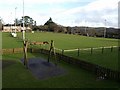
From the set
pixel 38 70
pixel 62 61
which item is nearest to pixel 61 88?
pixel 38 70

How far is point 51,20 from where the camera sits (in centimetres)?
14912

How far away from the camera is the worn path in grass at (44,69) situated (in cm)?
1719

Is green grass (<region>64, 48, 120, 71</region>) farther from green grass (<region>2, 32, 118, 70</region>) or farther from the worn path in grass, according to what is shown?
the worn path in grass

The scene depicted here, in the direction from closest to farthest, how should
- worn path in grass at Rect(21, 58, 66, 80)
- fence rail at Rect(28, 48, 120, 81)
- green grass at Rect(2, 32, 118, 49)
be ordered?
1. fence rail at Rect(28, 48, 120, 81)
2. worn path in grass at Rect(21, 58, 66, 80)
3. green grass at Rect(2, 32, 118, 49)

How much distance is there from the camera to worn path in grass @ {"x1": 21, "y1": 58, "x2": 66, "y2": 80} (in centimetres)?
1719

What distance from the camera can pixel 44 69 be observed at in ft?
63.3

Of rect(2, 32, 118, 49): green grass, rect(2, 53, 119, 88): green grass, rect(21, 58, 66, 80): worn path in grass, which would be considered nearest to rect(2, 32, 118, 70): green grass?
rect(2, 32, 118, 49): green grass

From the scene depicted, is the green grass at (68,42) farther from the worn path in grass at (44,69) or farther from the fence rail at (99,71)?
the fence rail at (99,71)

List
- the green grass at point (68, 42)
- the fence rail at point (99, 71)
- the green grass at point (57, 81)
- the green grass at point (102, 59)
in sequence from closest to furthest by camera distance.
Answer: the green grass at point (57, 81)
the fence rail at point (99, 71)
the green grass at point (102, 59)
the green grass at point (68, 42)

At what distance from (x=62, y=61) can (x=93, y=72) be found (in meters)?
5.98

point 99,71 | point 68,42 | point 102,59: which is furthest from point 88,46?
point 99,71

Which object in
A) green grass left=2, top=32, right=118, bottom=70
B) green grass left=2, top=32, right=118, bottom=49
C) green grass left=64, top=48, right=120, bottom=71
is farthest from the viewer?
green grass left=2, top=32, right=118, bottom=49

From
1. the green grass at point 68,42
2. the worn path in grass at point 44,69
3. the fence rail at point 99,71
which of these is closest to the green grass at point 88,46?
the green grass at point 68,42

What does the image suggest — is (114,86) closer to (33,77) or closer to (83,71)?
(83,71)
